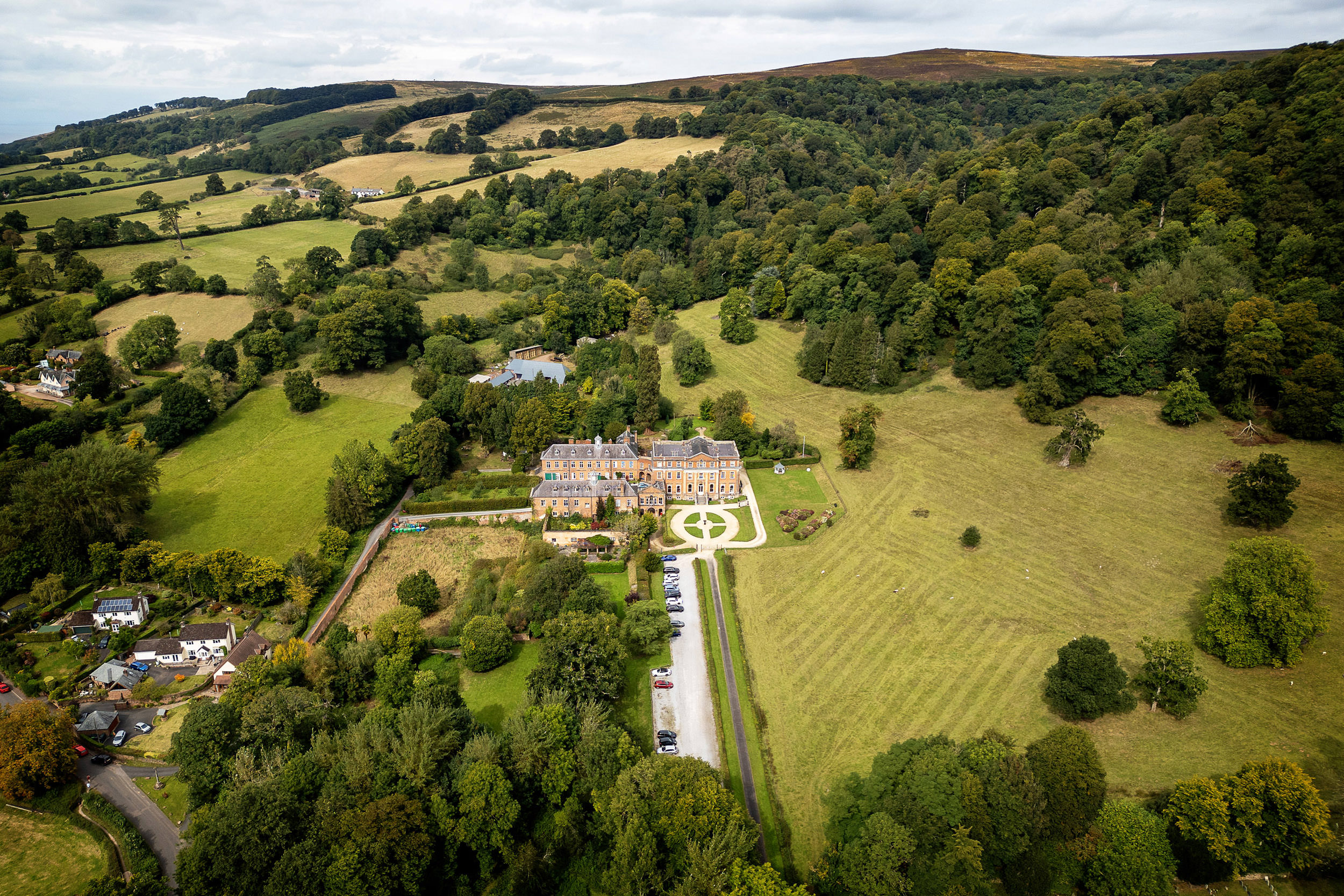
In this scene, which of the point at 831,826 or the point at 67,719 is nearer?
the point at 831,826

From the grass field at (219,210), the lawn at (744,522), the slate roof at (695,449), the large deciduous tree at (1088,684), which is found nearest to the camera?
the large deciduous tree at (1088,684)

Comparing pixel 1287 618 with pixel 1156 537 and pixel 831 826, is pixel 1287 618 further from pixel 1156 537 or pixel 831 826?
pixel 831 826

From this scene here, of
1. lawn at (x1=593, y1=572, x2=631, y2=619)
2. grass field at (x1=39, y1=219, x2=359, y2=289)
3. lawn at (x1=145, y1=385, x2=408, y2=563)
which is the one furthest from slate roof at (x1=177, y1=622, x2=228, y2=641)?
grass field at (x1=39, y1=219, x2=359, y2=289)

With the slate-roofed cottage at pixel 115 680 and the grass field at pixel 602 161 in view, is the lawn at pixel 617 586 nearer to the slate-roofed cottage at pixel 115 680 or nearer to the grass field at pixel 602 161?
the slate-roofed cottage at pixel 115 680

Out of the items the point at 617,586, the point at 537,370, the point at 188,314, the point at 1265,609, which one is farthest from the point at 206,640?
the point at 1265,609

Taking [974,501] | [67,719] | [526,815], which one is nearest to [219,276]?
[67,719]

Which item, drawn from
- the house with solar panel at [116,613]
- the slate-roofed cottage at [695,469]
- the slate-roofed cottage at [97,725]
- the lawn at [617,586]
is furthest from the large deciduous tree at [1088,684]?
the house with solar panel at [116,613]
